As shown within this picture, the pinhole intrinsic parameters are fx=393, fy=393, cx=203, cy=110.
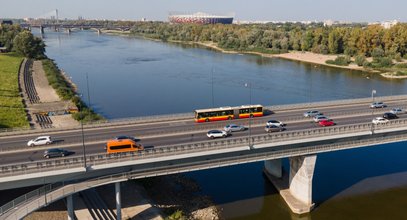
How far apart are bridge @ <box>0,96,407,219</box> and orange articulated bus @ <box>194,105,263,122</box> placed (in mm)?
Answer: 1119

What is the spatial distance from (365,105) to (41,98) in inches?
2417

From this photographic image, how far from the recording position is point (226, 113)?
45.7 metres

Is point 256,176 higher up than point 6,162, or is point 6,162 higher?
point 6,162

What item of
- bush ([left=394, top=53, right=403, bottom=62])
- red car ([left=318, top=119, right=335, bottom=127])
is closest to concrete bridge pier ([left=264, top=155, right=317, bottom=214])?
red car ([left=318, top=119, right=335, bottom=127])

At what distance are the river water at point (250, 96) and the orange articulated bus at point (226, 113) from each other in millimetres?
6856

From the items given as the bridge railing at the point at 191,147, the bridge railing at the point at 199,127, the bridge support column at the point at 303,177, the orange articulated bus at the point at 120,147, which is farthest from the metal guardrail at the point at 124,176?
the bridge railing at the point at 199,127

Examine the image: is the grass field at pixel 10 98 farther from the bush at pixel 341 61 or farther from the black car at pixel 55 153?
the bush at pixel 341 61

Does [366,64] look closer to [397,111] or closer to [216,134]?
[397,111]

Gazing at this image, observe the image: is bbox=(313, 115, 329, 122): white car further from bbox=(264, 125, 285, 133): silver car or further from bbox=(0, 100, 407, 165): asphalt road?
bbox=(264, 125, 285, 133): silver car

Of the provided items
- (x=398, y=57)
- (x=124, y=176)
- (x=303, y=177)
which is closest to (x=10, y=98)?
(x=124, y=176)

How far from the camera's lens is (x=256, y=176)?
46.3m

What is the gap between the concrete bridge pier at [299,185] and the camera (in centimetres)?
3869

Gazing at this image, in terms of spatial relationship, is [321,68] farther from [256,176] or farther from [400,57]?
[256,176]

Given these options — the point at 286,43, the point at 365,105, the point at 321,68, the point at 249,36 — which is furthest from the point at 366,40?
the point at 365,105
